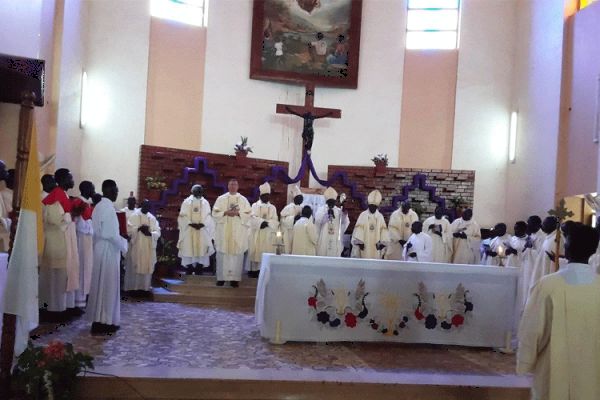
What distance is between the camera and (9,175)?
21.7 ft

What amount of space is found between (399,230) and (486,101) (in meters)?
4.58

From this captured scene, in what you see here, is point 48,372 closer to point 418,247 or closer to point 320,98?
point 418,247

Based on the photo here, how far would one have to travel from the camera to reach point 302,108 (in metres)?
13.9

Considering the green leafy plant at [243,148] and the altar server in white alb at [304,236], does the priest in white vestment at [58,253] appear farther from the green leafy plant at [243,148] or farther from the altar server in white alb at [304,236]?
the green leafy plant at [243,148]

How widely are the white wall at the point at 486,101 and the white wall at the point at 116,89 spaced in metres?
7.30

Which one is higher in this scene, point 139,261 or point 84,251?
point 84,251

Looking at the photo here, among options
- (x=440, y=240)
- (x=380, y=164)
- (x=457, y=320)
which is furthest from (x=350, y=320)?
(x=380, y=164)

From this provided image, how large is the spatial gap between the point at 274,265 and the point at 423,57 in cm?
989

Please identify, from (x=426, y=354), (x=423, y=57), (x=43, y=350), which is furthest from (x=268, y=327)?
(x=423, y=57)

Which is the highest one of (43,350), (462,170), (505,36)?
(505,36)

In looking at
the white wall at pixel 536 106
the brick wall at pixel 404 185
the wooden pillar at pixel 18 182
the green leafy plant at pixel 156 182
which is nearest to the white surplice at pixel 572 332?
the wooden pillar at pixel 18 182

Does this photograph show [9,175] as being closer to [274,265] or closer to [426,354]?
[274,265]

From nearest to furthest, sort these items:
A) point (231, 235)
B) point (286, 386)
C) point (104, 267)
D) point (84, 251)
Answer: point (286, 386)
point (104, 267)
point (84, 251)
point (231, 235)

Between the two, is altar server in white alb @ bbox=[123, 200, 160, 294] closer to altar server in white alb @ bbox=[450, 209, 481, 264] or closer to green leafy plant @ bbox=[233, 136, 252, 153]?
green leafy plant @ bbox=[233, 136, 252, 153]
